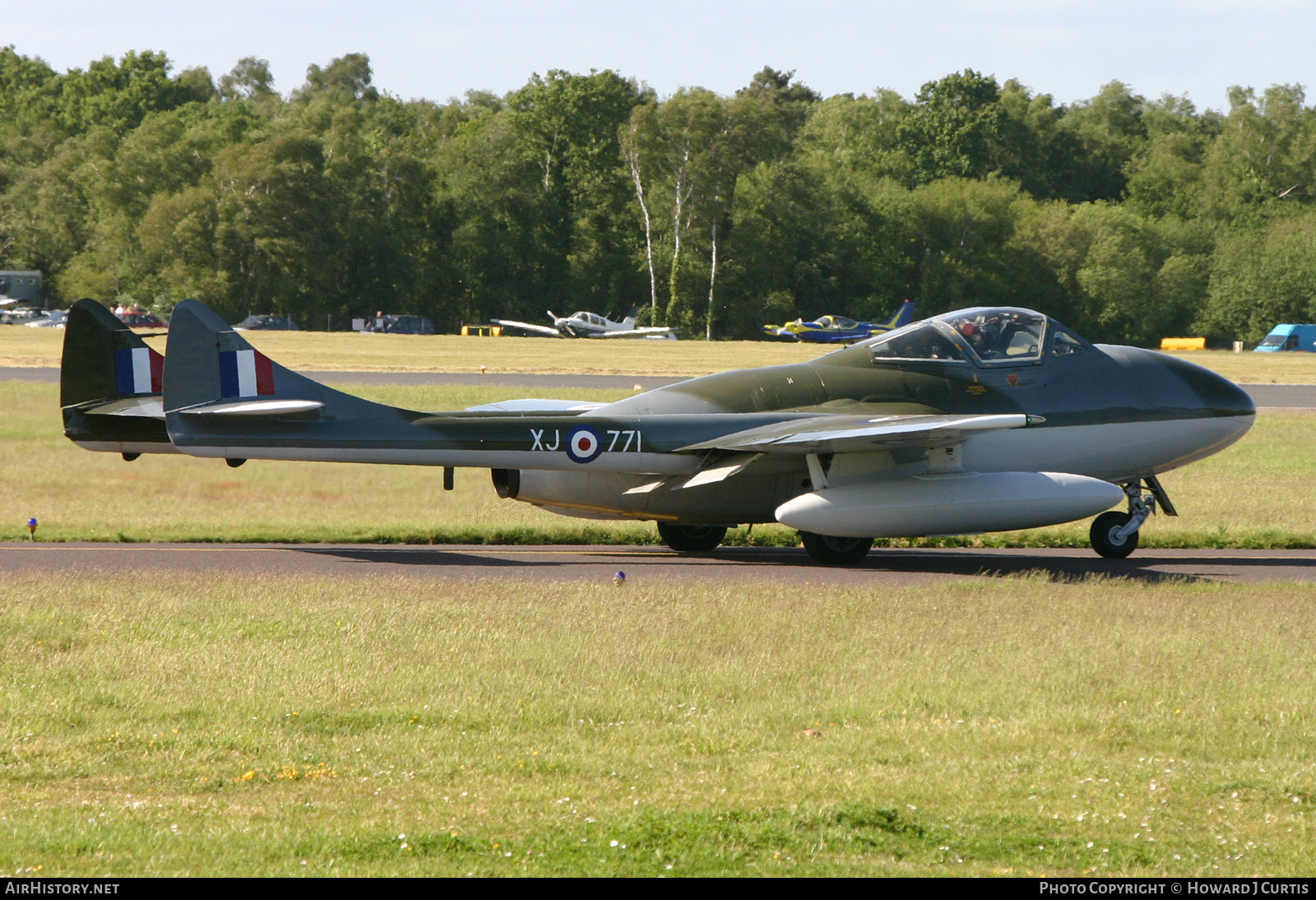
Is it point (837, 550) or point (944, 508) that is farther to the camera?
point (837, 550)

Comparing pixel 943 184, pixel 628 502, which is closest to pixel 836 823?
pixel 628 502

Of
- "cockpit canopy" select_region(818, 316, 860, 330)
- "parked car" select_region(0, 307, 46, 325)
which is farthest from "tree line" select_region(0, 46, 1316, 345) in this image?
"cockpit canopy" select_region(818, 316, 860, 330)

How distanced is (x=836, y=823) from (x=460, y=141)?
88.4m

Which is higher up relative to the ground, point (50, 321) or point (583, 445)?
point (50, 321)

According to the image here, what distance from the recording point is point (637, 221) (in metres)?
84.9

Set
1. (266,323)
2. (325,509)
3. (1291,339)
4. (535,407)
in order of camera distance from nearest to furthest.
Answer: (535,407)
(325,509)
(266,323)
(1291,339)

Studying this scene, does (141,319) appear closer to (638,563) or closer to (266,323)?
(266,323)

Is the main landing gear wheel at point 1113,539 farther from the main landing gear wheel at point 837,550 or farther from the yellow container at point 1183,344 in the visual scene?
the yellow container at point 1183,344

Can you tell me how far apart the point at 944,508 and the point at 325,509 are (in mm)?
7713

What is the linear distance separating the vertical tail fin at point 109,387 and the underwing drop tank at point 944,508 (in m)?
6.89

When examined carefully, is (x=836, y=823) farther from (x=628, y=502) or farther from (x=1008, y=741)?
(x=628, y=502)

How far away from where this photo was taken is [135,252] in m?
77.2

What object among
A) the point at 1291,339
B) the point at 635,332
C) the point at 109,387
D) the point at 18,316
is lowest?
the point at 109,387

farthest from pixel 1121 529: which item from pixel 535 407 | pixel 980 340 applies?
pixel 535 407
